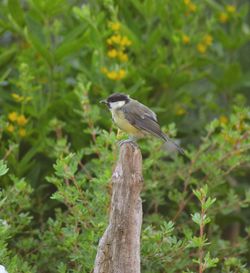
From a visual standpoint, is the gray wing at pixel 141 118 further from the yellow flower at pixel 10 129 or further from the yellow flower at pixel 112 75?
the yellow flower at pixel 10 129

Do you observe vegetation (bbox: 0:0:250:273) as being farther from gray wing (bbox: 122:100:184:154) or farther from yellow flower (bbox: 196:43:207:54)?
gray wing (bbox: 122:100:184:154)

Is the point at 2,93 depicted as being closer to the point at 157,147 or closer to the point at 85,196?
the point at 157,147

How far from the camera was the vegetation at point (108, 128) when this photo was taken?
355cm

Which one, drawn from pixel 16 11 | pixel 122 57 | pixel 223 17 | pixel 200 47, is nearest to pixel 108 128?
pixel 122 57

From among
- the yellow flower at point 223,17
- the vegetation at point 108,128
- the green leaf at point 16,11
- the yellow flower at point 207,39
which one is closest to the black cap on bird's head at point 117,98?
the vegetation at point 108,128

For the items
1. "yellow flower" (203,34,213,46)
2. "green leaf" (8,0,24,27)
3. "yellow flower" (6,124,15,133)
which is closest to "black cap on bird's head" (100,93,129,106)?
"yellow flower" (6,124,15,133)

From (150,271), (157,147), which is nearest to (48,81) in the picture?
(157,147)

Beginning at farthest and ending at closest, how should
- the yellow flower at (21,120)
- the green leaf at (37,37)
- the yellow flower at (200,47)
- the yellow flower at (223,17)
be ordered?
the yellow flower at (223,17) < the yellow flower at (200,47) < the green leaf at (37,37) < the yellow flower at (21,120)

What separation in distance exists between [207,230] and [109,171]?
1329 millimetres

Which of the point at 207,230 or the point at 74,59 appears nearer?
the point at 207,230

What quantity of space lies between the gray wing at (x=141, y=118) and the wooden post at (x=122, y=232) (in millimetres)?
804

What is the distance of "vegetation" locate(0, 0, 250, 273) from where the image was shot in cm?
355

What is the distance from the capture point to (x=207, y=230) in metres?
4.55

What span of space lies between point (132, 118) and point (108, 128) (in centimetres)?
93
